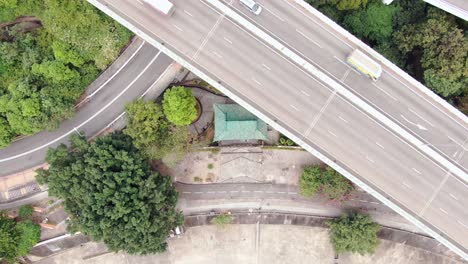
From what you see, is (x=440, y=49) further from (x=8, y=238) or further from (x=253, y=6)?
(x=8, y=238)

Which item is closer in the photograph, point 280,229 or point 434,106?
point 434,106

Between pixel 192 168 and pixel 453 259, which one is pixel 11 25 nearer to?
pixel 192 168

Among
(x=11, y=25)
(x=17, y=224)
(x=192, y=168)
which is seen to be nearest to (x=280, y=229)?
(x=192, y=168)

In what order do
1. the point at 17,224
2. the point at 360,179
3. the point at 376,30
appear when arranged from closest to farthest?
the point at 360,179, the point at 376,30, the point at 17,224

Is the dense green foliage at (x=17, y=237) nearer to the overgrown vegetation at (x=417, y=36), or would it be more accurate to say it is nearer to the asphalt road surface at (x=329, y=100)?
the asphalt road surface at (x=329, y=100)

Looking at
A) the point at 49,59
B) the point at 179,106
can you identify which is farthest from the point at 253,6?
the point at 49,59

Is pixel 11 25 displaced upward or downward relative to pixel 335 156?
upward

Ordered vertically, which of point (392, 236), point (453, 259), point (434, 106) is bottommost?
point (453, 259)

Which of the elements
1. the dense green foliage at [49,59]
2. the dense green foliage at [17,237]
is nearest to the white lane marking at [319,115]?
the dense green foliage at [49,59]
